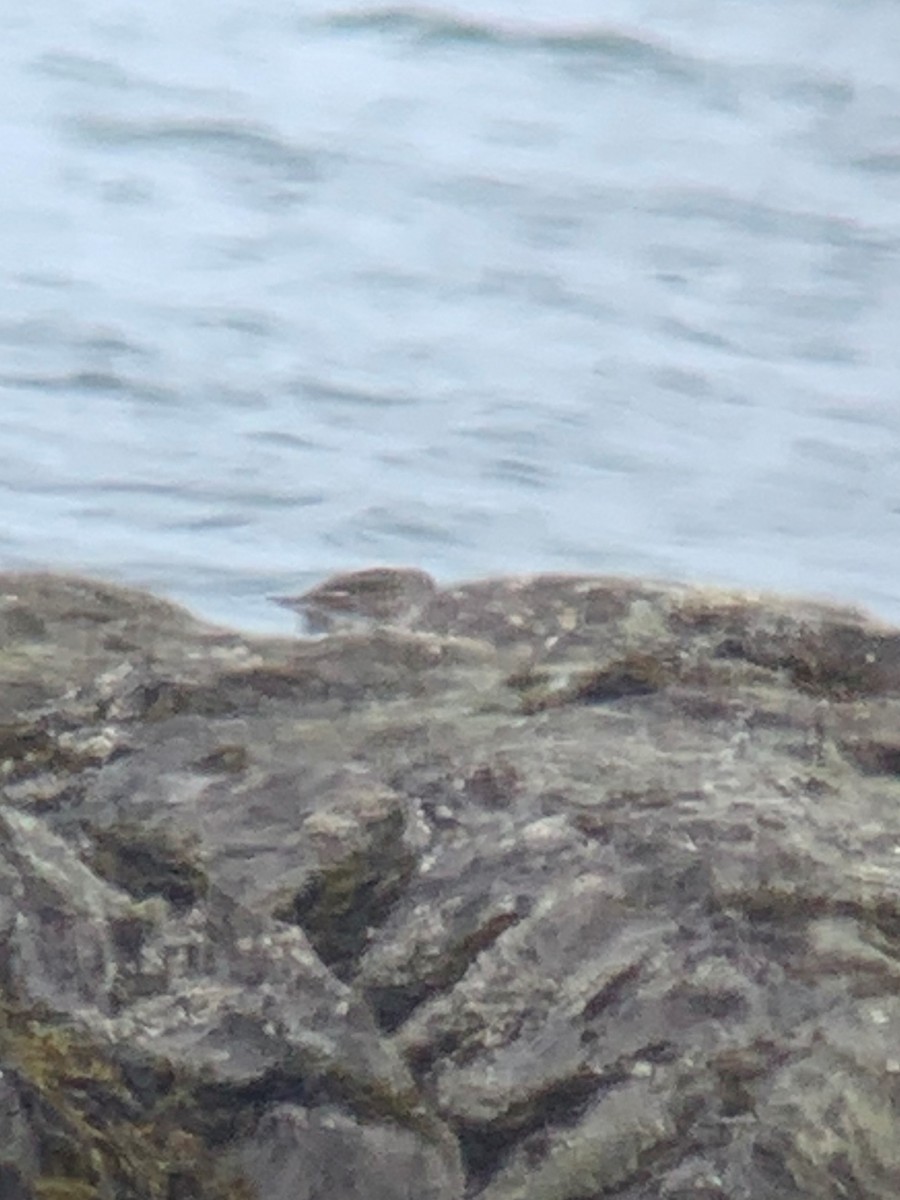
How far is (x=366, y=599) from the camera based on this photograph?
2.99m

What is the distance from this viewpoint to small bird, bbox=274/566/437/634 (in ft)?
9.55

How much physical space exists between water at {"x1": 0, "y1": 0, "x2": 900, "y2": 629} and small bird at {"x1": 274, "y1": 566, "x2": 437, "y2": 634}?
4.95 feet

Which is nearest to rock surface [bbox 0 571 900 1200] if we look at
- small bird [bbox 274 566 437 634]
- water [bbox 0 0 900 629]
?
small bird [bbox 274 566 437 634]

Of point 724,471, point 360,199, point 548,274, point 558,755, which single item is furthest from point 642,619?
point 360,199

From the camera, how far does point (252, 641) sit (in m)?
2.56

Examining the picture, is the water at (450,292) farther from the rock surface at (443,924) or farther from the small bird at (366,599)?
the rock surface at (443,924)

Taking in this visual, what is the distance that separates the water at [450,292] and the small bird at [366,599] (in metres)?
1.51

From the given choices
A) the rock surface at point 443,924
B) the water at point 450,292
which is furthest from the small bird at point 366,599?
the water at point 450,292

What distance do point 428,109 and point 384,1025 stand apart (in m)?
6.41

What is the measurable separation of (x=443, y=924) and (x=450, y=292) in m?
4.84

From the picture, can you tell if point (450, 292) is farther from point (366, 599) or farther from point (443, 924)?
point (443, 924)

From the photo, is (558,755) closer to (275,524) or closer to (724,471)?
(275,524)

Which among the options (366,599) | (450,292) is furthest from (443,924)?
(450,292)

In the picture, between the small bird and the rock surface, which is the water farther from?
the rock surface
